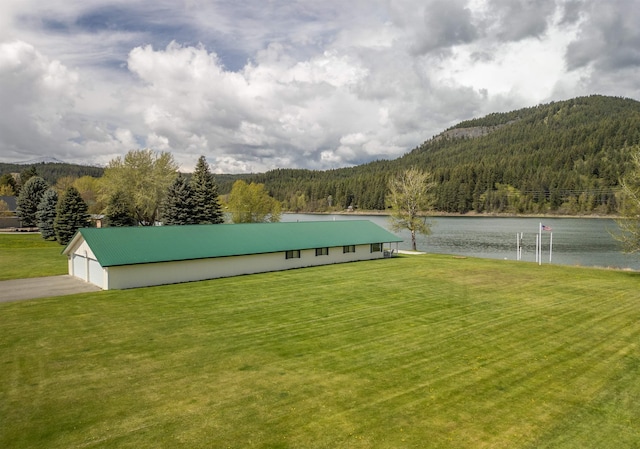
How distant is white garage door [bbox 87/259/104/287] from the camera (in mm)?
25805

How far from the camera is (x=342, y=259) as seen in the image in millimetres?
37344

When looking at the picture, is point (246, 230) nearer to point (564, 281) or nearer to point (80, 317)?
point (80, 317)

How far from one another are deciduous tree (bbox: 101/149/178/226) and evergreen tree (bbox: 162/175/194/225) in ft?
9.84

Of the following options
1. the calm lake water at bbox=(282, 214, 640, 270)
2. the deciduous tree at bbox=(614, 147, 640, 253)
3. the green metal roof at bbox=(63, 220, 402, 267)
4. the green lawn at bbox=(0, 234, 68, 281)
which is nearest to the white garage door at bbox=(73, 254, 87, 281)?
the green metal roof at bbox=(63, 220, 402, 267)

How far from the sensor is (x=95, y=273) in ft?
87.1

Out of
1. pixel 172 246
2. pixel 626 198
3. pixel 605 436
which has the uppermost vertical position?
pixel 626 198

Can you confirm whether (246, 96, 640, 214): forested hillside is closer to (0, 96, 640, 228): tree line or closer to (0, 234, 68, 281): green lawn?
(0, 96, 640, 228): tree line

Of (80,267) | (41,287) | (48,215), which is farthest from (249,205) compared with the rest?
(41,287)

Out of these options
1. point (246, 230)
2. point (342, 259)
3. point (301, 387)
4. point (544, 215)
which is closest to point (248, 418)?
point (301, 387)

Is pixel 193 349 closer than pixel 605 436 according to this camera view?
No

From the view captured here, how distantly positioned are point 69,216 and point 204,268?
104 ft

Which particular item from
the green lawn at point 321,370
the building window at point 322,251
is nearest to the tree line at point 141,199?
the building window at point 322,251

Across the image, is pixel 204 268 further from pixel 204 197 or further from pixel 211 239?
pixel 204 197

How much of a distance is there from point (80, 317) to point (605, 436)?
64.1 ft
